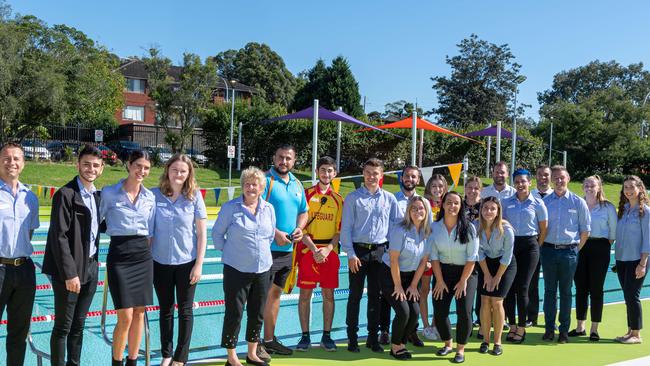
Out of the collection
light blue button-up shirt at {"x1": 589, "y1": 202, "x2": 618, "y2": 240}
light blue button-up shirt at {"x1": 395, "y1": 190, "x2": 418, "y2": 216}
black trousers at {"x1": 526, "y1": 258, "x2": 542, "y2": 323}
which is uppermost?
light blue button-up shirt at {"x1": 395, "y1": 190, "x2": 418, "y2": 216}

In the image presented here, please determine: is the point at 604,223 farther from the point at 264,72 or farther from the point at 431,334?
the point at 264,72

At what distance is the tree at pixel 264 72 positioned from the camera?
72000 millimetres

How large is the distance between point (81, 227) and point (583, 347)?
474cm

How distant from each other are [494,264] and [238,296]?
95.8 inches

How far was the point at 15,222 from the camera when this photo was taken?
4023 millimetres

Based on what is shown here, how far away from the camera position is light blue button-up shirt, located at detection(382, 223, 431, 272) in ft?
17.1

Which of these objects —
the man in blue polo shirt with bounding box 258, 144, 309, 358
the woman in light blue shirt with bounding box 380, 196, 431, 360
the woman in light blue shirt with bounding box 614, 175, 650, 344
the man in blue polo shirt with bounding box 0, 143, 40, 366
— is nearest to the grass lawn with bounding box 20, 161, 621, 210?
the man in blue polo shirt with bounding box 258, 144, 309, 358

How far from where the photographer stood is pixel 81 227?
4.11 meters

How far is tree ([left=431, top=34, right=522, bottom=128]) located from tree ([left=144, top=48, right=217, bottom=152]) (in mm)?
39137

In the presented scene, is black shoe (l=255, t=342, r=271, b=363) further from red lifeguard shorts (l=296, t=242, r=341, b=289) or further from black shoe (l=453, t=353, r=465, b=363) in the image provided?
black shoe (l=453, t=353, r=465, b=363)

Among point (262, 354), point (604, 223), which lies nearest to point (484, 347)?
point (604, 223)

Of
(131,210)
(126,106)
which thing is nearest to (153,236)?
(131,210)

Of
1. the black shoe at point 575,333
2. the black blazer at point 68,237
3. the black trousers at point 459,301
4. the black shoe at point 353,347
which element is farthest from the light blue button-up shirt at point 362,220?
the black shoe at point 575,333

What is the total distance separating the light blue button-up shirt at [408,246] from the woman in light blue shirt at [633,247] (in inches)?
85.2
